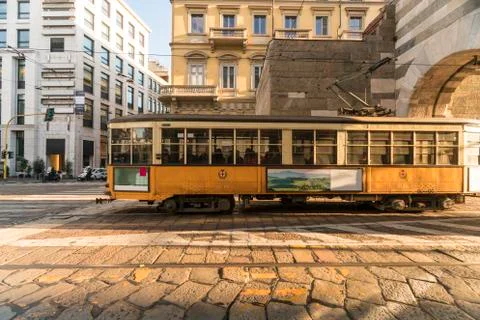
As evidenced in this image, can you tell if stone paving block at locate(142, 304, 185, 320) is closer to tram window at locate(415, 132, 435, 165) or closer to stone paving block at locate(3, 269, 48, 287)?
stone paving block at locate(3, 269, 48, 287)

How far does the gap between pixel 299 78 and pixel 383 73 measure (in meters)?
4.40

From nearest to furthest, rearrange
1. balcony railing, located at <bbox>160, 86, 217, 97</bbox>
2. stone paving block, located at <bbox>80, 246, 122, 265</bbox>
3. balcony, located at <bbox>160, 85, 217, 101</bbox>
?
stone paving block, located at <bbox>80, 246, 122, 265</bbox>
balcony, located at <bbox>160, 85, 217, 101</bbox>
balcony railing, located at <bbox>160, 86, 217, 97</bbox>

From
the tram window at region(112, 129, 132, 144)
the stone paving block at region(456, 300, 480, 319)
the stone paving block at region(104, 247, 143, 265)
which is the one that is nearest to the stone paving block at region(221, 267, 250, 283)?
the stone paving block at region(104, 247, 143, 265)

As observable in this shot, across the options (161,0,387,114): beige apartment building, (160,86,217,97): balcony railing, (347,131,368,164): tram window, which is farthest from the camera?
(161,0,387,114): beige apartment building

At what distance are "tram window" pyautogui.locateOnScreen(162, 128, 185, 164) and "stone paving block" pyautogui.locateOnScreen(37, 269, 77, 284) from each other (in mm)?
4841

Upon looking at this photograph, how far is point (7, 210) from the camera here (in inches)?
432

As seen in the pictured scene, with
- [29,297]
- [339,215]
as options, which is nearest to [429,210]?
[339,215]

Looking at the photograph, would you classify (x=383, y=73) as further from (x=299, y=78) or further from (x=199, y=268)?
(x=199, y=268)

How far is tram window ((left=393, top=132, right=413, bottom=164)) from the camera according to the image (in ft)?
32.6

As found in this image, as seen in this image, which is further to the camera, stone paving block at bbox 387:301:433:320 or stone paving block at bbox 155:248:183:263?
stone paving block at bbox 155:248:183:263

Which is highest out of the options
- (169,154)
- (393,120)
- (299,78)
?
(299,78)

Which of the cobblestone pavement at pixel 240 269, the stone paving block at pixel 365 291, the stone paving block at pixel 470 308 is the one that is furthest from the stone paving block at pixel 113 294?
the stone paving block at pixel 470 308

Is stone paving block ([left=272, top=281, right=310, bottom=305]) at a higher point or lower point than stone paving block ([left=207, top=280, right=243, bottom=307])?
higher

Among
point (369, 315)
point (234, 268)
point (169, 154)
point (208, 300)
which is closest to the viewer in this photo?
point (369, 315)
